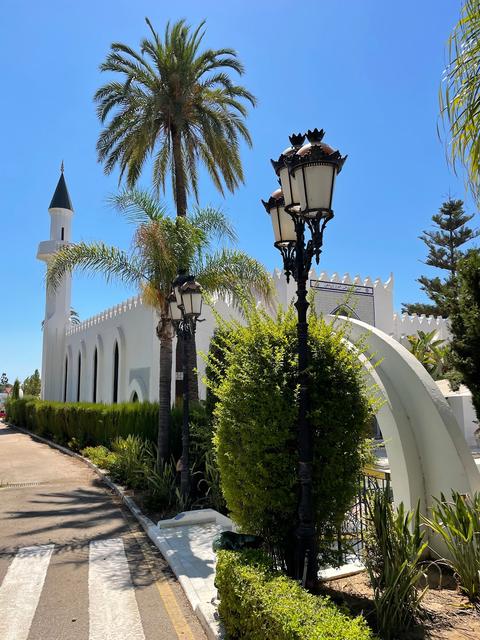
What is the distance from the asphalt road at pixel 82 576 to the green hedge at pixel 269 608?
28.9 inches

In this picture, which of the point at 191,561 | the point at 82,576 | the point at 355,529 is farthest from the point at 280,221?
the point at 82,576

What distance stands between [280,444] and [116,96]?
1454 cm

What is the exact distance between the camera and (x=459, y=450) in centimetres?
543

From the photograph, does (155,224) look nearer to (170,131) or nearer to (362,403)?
(170,131)

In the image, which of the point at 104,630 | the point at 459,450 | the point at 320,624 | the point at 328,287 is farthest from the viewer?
the point at 328,287

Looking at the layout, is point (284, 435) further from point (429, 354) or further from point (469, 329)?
point (429, 354)

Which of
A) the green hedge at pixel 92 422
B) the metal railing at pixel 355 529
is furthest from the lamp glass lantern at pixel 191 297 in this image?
the green hedge at pixel 92 422

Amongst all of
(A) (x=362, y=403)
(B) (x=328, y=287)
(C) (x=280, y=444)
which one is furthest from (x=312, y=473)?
(B) (x=328, y=287)

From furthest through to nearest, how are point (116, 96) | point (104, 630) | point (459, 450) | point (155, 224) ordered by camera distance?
point (116, 96) < point (155, 224) < point (459, 450) < point (104, 630)

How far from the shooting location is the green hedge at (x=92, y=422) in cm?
1399

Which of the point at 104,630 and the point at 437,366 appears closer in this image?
the point at 104,630

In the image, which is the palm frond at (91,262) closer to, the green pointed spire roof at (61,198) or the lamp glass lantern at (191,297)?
→ the lamp glass lantern at (191,297)

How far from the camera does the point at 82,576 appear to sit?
5918 mm

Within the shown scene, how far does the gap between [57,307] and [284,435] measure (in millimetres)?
34384
